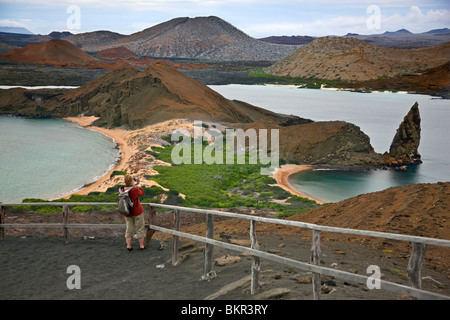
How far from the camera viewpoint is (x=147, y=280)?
8.84 metres

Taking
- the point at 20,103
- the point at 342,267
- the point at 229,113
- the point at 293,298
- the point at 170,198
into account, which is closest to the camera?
the point at 293,298

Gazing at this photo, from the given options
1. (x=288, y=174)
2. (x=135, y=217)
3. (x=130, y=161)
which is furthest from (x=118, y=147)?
(x=135, y=217)

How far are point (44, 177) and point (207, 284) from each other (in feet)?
115

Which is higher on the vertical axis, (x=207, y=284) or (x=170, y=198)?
(x=207, y=284)

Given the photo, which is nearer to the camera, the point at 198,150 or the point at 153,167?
the point at 153,167

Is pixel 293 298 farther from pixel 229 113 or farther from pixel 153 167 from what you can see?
pixel 229 113

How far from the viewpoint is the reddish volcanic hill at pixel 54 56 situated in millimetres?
150000

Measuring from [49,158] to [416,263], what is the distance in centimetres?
4727

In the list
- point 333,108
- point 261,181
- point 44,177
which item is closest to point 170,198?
point 261,181

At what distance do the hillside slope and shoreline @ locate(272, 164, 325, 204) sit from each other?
319 feet

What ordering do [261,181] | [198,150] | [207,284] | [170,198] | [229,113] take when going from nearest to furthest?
[207,284], [170,198], [261,181], [198,150], [229,113]

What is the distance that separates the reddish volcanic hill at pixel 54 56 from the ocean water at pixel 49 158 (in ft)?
274

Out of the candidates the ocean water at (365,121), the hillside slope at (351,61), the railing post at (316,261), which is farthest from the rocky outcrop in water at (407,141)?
the hillside slope at (351,61)

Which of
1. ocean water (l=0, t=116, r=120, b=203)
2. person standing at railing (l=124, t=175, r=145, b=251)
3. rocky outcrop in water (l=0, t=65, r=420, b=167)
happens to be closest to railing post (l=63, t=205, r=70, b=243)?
person standing at railing (l=124, t=175, r=145, b=251)
